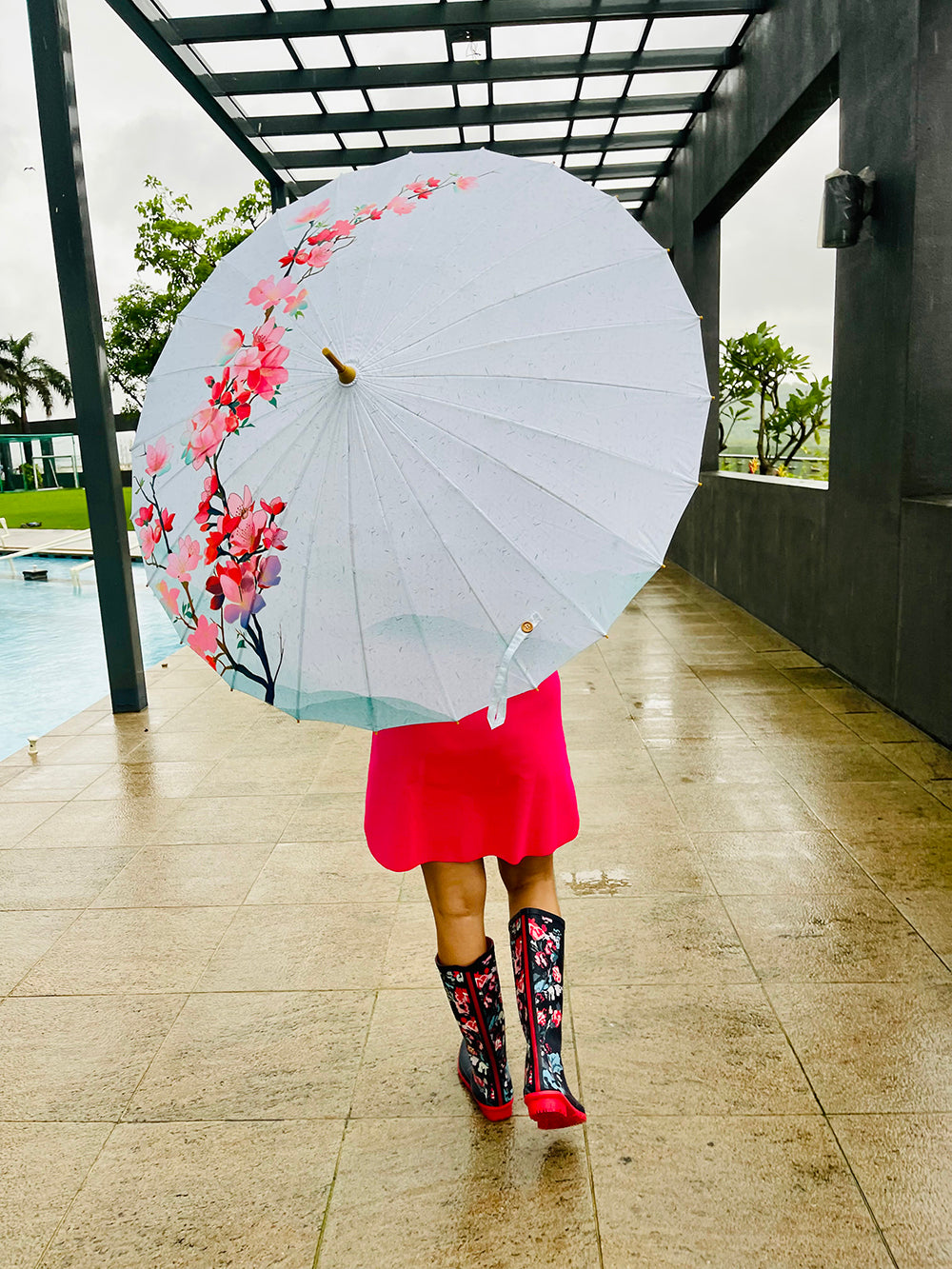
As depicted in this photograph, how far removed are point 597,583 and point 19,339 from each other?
39.3 m

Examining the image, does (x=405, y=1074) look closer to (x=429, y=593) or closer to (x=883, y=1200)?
(x=883, y=1200)

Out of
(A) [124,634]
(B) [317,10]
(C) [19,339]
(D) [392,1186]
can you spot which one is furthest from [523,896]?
(C) [19,339]

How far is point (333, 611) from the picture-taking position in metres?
1.34

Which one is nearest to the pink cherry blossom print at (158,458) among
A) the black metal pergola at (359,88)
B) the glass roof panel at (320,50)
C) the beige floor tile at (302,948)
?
the beige floor tile at (302,948)

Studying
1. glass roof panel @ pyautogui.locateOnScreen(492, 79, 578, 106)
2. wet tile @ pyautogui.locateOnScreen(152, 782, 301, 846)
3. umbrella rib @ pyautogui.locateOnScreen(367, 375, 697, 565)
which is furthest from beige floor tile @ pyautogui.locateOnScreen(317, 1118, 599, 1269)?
glass roof panel @ pyautogui.locateOnScreen(492, 79, 578, 106)

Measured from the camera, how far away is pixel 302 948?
253cm

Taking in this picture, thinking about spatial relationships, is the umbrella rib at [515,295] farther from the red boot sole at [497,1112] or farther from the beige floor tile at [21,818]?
the beige floor tile at [21,818]

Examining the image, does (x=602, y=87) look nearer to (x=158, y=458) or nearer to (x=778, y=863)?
(x=778, y=863)

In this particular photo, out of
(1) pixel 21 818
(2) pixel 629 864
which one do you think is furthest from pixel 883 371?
(1) pixel 21 818

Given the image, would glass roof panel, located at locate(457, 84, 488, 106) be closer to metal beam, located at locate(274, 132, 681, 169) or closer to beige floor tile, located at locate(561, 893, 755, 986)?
metal beam, located at locate(274, 132, 681, 169)

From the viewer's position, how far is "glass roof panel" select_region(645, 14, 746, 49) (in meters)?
6.57

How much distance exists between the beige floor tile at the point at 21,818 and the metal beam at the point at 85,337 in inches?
47.3

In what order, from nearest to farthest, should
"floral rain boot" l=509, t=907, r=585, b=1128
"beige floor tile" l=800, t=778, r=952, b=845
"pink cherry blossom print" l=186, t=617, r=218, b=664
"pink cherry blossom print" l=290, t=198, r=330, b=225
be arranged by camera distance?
"pink cherry blossom print" l=186, t=617, r=218, b=664, "pink cherry blossom print" l=290, t=198, r=330, b=225, "floral rain boot" l=509, t=907, r=585, b=1128, "beige floor tile" l=800, t=778, r=952, b=845

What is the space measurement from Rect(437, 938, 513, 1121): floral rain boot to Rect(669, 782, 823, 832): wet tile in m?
1.55
